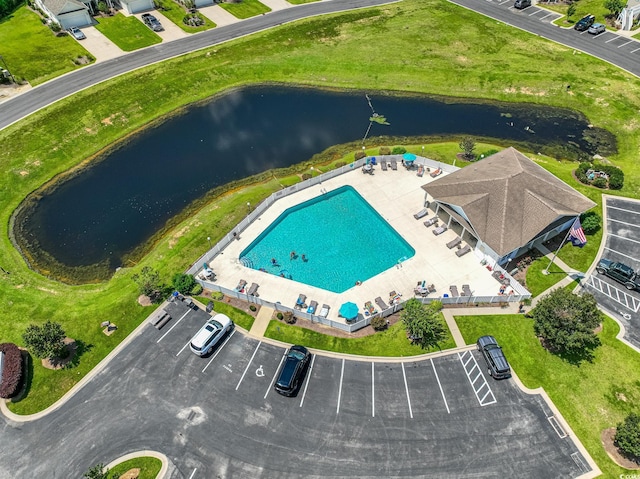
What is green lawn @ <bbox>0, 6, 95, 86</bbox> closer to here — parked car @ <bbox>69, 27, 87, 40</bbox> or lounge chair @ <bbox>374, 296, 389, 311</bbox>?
parked car @ <bbox>69, 27, 87, 40</bbox>

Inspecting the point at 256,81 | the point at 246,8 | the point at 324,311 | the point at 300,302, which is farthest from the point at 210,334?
the point at 246,8

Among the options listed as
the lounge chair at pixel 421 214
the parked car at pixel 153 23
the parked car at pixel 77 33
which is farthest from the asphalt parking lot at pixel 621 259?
the parked car at pixel 77 33

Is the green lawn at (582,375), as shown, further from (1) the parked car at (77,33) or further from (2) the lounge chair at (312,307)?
(1) the parked car at (77,33)

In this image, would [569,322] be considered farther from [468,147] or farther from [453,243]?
[468,147]

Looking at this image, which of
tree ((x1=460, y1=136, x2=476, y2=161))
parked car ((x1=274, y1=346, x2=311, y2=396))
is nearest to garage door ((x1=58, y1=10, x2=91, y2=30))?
tree ((x1=460, y1=136, x2=476, y2=161))

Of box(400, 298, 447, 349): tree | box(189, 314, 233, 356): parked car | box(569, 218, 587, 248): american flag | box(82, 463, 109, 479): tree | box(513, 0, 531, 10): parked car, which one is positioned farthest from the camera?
box(513, 0, 531, 10): parked car

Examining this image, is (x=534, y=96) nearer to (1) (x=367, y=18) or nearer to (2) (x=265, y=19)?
(1) (x=367, y=18)

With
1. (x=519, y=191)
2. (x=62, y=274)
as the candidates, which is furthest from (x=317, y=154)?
(x=62, y=274)
